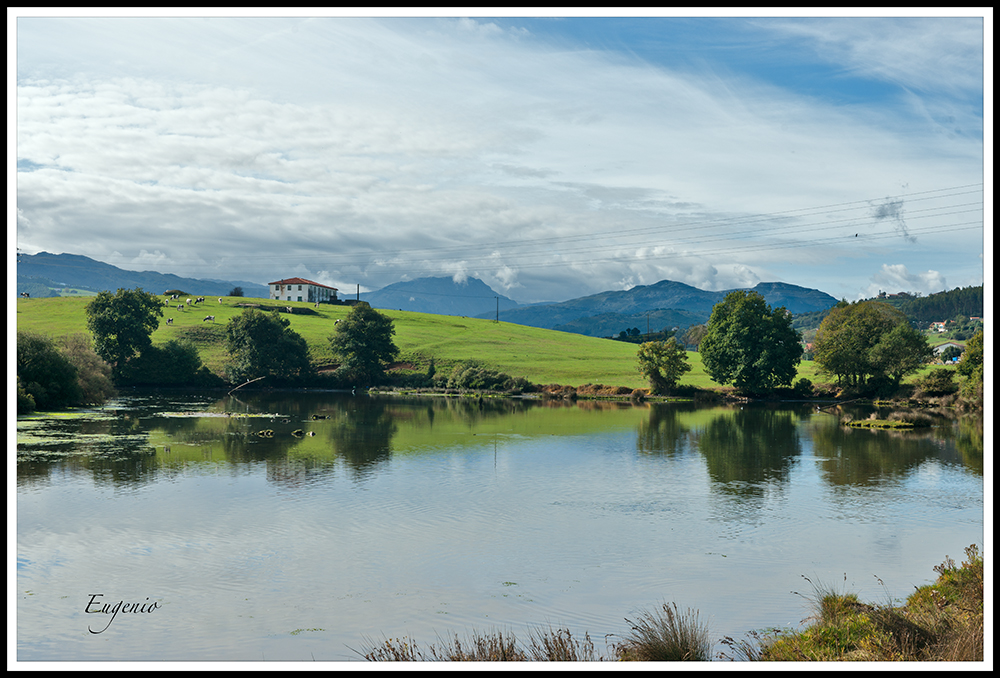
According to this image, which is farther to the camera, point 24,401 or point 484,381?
point 484,381

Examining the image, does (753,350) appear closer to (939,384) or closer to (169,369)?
(939,384)

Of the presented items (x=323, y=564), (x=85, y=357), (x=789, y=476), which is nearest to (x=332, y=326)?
(x=85, y=357)

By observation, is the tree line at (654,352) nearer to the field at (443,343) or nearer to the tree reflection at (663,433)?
the field at (443,343)

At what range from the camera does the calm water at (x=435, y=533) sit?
48.1 feet

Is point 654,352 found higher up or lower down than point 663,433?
higher up

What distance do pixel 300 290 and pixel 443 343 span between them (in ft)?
263

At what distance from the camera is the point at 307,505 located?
24812 millimetres

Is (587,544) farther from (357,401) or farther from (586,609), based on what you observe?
(357,401)

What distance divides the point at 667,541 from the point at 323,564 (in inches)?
385

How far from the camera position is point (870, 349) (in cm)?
7450

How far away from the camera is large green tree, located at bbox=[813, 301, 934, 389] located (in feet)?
239

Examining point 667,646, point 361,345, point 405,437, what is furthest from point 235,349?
point 667,646

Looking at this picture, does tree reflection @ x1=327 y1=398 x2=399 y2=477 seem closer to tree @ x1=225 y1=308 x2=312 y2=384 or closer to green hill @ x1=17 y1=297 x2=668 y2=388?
tree @ x1=225 y1=308 x2=312 y2=384

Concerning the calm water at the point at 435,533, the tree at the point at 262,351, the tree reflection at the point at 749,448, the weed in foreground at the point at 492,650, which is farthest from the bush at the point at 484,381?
the weed in foreground at the point at 492,650
